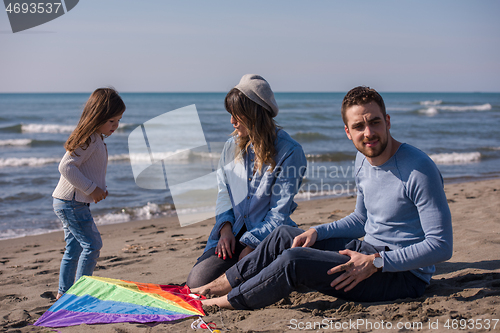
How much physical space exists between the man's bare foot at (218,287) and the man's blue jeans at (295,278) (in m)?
0.11

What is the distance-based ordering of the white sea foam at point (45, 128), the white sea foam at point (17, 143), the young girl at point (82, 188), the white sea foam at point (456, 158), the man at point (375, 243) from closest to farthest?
1. the man at point (375, 243)
2. the young girl at point (82, 188)
3. the white sea foam at point (456, 158)
4. the white sea foam at point (17, 143)
5. the white sea foam at point (45, 128)

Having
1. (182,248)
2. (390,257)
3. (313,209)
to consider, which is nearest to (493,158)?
(313,209)

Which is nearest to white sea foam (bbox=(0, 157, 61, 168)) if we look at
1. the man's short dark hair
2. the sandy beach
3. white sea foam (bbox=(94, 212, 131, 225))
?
white sea foam (bbox=(94, 212, 131, 225))

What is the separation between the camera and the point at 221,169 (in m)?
3.40

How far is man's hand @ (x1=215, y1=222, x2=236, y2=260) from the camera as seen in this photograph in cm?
299

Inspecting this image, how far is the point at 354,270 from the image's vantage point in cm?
227

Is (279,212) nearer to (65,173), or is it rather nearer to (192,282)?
(192,282)

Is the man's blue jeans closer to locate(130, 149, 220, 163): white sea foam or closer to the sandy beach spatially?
the sandy beach

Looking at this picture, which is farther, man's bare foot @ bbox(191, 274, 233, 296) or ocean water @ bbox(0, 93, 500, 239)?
ocean water @ bbox(0, 93, 500, 239)

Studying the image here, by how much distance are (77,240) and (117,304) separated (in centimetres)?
83

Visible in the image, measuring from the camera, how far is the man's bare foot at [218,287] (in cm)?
270

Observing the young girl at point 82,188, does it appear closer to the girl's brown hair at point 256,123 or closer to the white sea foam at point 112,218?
the girl's brown hair at point 256,123

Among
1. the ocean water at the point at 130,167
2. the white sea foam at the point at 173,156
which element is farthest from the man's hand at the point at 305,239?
the white sea foam at the point at 173,156

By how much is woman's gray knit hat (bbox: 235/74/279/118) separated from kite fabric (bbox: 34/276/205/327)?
4.95 ft
